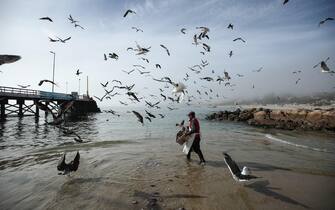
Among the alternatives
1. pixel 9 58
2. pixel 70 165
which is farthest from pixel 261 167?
pixel 9 58

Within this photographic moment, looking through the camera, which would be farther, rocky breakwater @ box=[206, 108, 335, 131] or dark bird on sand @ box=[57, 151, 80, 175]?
rocky breakwater @ box=[206, 108, 335, 131]

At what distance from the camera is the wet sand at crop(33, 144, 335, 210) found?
680 centimetres

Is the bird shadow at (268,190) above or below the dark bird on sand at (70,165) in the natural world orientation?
below

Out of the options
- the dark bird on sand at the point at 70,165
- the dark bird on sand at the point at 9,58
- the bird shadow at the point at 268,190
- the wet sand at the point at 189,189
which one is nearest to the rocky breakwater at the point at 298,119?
the wet sand at the point at 189,189

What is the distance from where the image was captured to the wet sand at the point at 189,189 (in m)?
6.80

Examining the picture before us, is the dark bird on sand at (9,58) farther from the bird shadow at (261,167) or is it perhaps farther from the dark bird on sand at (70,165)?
the bird shadow at (261,167)

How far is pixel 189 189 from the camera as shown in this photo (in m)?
7.98

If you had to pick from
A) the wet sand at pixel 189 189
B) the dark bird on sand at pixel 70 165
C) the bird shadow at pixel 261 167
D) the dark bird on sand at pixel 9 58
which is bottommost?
the bird shadow at pixel 261 167

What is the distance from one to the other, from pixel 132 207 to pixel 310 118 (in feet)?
106

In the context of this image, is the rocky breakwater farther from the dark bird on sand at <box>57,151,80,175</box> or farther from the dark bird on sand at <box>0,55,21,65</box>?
the dark bird on sand at <box>0,55,21,65</box>

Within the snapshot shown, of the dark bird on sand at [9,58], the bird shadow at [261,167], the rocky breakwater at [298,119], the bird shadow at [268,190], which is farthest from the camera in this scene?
the rocky breakwater at [298,119]

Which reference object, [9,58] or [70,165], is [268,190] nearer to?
[70,165]

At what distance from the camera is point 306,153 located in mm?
14688

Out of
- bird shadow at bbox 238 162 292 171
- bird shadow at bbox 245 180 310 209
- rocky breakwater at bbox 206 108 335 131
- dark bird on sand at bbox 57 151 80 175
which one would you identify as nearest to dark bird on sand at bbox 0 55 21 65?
dark bird on sand at bbox 57 151 80 175
